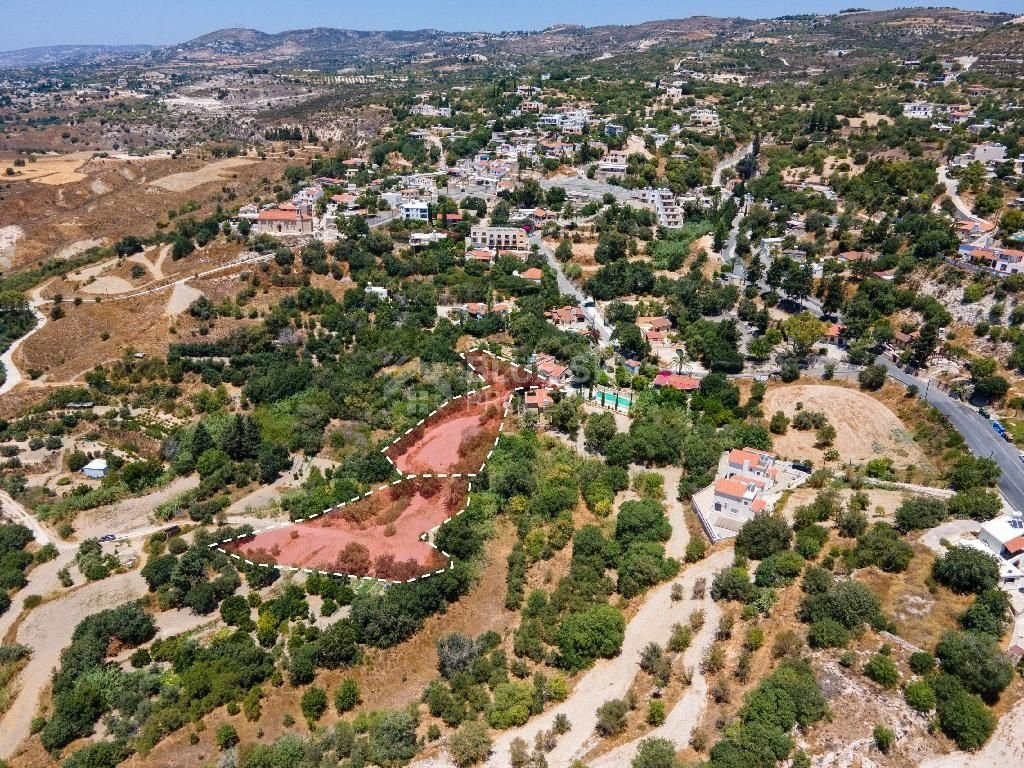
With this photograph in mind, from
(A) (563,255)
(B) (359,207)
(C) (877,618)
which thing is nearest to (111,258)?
(B) (359,207)

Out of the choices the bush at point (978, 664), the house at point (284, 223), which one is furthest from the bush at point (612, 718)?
the house at point (284, 223)

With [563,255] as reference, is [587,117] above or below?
above

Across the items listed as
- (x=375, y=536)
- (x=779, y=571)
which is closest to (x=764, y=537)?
(x=779, y=571)

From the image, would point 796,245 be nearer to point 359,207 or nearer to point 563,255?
point 563,255

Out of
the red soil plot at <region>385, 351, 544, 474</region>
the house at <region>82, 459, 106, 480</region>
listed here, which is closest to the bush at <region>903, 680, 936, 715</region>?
the red soil plot at <region>385, 351, 544, 474</region>

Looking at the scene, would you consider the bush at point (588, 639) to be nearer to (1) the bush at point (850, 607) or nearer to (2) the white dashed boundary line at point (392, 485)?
(2) the white dashed boundary line at point (392, 485)
